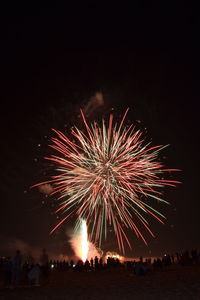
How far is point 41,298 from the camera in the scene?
11664mm

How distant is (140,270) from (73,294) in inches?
304

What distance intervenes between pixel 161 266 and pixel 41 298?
47.2 ft

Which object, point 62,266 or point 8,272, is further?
point 62,266

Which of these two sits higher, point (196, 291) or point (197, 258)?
point (197, 258)

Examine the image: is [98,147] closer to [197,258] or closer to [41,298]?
[197,258]

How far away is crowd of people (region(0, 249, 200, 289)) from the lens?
15961 millimetres

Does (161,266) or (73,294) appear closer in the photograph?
(73,294)

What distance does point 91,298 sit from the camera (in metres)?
11.2

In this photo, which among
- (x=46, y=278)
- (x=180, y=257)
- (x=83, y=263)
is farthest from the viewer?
(x=83, y=263)

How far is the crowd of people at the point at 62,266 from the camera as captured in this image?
52.4 feet

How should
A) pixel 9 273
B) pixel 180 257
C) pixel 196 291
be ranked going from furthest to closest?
pixel 180 257, pixel 9 273, pixel 196 291

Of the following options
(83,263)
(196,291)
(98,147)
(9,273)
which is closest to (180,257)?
(83,263)

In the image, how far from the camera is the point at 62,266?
1187 inches

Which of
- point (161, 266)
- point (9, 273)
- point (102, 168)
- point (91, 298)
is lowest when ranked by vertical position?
point (91, 298)
